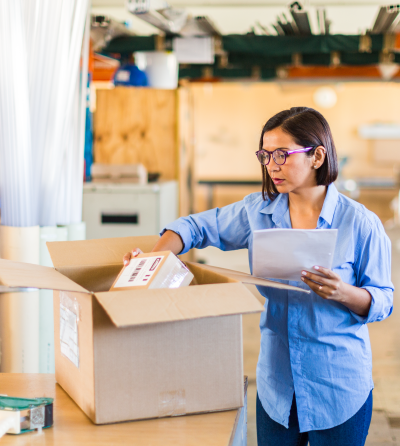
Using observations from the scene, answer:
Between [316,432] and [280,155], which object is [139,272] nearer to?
[280,155]

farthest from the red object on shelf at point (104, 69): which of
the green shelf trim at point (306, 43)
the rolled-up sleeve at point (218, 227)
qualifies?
the rolled-up sleeve at point (218, 227)

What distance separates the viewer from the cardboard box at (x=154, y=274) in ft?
3.81

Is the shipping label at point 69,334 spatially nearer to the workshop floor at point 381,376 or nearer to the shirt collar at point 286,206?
the shirt collar at point 286,206

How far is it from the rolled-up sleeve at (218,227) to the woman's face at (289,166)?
198mm

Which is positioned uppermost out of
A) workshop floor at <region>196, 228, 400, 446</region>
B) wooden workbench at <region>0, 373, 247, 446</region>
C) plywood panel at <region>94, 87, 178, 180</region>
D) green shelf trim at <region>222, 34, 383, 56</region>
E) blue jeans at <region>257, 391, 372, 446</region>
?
green shelf trim at <region>222, 34, 383, 56</region>

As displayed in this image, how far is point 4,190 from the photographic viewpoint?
5.44 ft

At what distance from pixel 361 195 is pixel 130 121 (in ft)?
26.6

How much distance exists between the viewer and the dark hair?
1.37 m

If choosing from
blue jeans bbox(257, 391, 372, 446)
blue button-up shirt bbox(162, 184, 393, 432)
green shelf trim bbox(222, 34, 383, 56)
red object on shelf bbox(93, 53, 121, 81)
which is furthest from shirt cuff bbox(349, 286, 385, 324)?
red object on shelf bbox(93, 53, 121, 81)

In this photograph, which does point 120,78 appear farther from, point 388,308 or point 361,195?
point 361,195

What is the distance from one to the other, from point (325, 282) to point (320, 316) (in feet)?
0.58

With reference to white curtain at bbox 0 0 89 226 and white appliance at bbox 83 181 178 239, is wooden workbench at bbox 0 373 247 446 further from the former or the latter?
white appliance at bbox 83 181 178 239

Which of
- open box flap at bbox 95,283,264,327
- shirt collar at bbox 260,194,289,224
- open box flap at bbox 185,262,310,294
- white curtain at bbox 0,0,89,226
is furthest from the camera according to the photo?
white curtain at bbox 0,0,89,226

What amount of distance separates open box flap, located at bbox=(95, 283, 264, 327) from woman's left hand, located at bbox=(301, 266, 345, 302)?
0.22 metres
